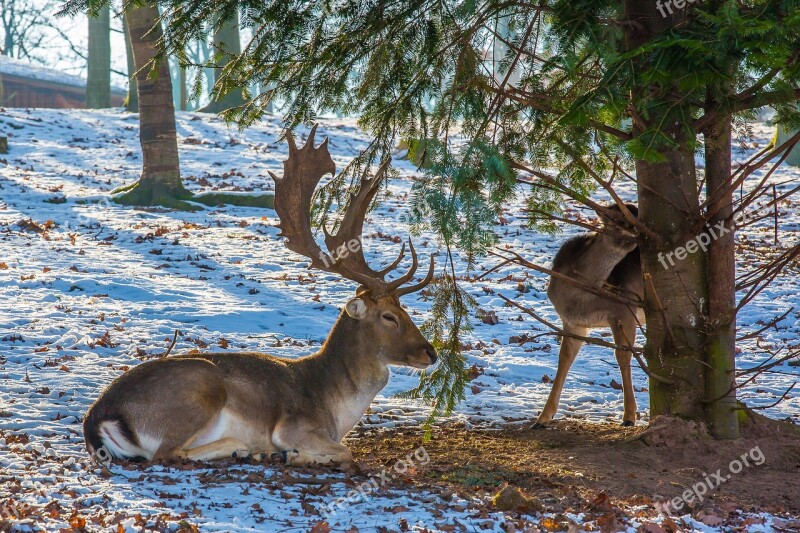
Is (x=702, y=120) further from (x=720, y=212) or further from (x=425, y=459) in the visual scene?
(x=425, y=459)

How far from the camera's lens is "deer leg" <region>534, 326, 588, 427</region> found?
8.04 meters

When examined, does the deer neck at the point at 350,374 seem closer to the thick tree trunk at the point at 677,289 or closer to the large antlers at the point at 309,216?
the large antlers at the point at 309,216

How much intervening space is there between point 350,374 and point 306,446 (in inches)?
29.0

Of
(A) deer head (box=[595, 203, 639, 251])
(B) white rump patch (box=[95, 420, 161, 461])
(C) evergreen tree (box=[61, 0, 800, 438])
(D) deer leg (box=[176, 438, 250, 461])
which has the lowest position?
(D) deer leg (box=[176, 438, 250, 461])

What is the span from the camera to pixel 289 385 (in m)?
6.73

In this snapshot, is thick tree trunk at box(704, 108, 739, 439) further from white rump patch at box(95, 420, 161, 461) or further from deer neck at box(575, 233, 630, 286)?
white rump patch at box(95, 420, 161, 461)

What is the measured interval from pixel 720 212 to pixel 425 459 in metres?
2.84

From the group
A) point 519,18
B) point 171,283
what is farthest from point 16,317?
point 519,18

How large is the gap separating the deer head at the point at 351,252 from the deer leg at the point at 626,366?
212 cm

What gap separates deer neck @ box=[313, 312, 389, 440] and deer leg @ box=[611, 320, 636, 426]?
2338 mm

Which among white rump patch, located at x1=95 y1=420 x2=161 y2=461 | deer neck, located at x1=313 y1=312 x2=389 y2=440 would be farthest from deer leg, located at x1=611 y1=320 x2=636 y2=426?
white rump patch, located at x1=95 y1=420 x2=161 y2=461

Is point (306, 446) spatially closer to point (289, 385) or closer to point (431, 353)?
point (289, 385)

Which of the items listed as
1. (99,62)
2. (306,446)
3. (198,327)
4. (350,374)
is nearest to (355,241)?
(350,374)

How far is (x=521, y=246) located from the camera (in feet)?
Answer: 51.0
